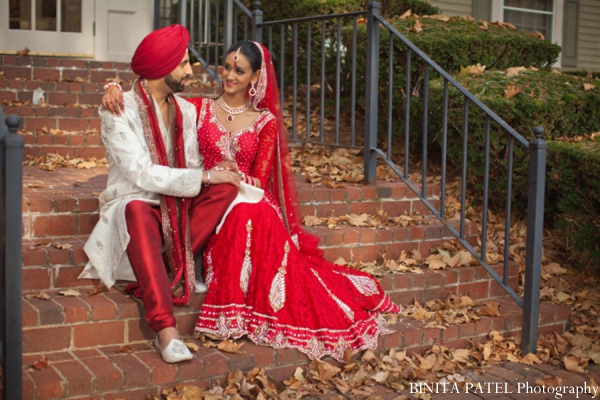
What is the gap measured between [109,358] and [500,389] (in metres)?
1.94

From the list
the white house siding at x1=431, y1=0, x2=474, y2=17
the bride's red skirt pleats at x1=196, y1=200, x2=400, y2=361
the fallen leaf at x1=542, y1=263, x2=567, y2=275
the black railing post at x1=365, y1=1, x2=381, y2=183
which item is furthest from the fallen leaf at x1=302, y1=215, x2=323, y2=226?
the white house siding at x1=431, y1=0, x2=474, y2=17

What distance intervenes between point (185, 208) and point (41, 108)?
2.72m

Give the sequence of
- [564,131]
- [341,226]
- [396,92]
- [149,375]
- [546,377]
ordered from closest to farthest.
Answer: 1. [149,375]
2. [546,377]
3. [341,226]
4. [564,131]
5. [396,92]

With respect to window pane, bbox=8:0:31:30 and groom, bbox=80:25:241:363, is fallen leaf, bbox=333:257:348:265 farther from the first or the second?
window pane, bbox=8:0:31:30

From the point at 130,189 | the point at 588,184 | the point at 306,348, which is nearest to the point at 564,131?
the point at 588,184

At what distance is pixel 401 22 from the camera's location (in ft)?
23.0

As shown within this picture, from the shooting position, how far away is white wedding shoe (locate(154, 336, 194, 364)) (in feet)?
10.9

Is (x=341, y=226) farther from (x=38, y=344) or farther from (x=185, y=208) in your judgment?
(x=38, y=344)

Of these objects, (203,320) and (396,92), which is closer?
(203,320)

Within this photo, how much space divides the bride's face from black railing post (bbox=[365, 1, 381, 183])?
4.43 ft

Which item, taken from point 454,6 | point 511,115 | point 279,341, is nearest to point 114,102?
point 279,341

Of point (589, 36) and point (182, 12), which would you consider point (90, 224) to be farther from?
point (589, 36)

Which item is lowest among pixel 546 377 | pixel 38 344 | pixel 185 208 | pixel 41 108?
pixel 546 377

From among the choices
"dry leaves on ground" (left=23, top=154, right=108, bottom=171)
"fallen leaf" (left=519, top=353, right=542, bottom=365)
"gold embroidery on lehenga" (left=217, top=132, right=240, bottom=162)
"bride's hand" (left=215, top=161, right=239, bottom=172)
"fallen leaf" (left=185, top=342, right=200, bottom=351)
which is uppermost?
"gold embroidery on lehenga" (left=217, top=132, right=240, bottom=162)
